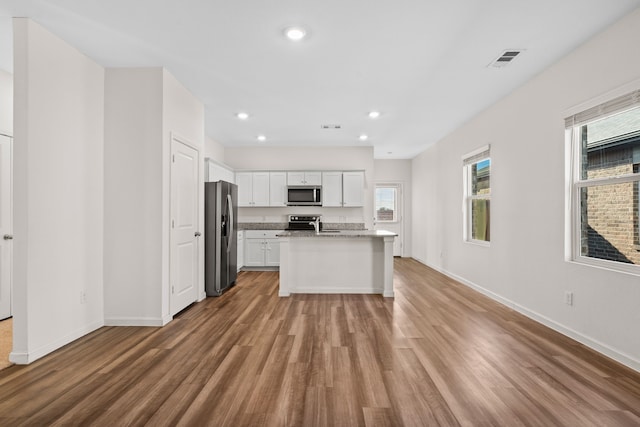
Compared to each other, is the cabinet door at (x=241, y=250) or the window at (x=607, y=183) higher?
the window at (x=607, y=183)

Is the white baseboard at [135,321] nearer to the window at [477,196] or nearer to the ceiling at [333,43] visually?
the ceiling at [333,43]

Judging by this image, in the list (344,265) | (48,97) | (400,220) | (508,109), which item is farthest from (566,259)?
(400,220)

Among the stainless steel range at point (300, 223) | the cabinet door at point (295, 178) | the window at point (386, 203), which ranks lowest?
the stainless steel range at point (300, 223)

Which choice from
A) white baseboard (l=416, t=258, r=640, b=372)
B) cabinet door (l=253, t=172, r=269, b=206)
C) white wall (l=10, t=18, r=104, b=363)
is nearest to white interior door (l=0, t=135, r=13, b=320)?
white wall (l=10, t=18, r=104, b=363)

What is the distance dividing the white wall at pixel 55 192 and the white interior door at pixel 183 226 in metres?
0.67

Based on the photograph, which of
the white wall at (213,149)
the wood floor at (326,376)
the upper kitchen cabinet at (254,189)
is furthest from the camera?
the upper kitchen cabinet at (254,189)

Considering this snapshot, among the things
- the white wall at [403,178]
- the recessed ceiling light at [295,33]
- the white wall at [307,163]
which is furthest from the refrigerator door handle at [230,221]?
the white wall at [403,178]

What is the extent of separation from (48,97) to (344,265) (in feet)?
12.2

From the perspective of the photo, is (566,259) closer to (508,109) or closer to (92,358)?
(508,109)

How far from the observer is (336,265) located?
4.80 meters

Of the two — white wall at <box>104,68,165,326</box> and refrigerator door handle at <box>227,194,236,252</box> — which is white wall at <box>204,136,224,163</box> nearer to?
refrigerator door handle at <box>227,194,236,252</box>

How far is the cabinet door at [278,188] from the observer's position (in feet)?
22.7

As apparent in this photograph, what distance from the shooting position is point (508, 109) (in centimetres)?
410

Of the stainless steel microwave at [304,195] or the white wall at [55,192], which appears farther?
the stainless steel microwave at [304,195]
